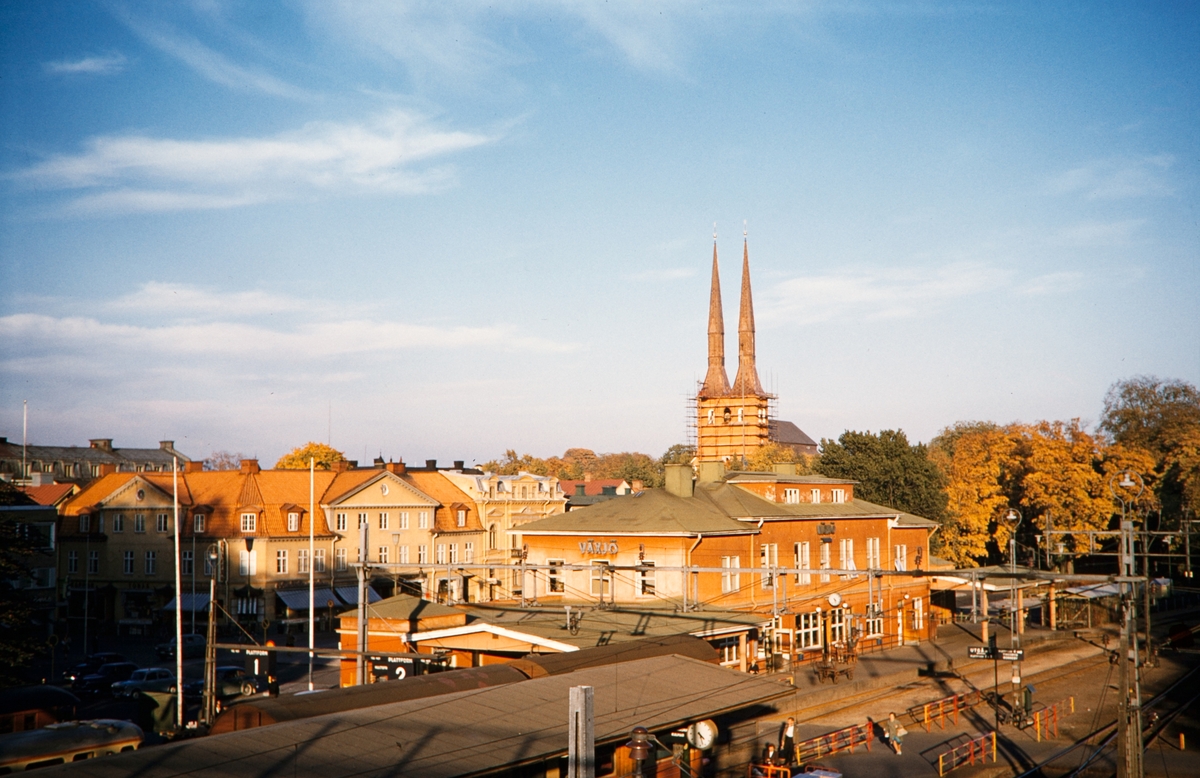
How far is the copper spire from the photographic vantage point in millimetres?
139625

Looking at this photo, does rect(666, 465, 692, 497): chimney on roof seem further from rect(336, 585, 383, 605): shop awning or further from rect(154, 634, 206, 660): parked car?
rect(154, 634, 206, 660): parked car

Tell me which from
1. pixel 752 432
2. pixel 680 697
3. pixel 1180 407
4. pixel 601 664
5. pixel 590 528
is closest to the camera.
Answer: pixel 680 697

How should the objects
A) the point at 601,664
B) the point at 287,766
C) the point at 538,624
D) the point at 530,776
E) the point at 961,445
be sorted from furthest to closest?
the point at 961,445 < the point at 538,624 < the point at 601,664 < the point at 530,776 < the point at 287,766

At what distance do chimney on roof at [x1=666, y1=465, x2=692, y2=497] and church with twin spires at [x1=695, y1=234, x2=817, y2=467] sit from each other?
7113 centimetres

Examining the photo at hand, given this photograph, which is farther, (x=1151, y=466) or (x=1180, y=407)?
(x=1180, y=407)

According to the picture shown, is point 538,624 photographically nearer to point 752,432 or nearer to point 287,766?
point 287,766

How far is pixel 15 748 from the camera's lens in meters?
27.2

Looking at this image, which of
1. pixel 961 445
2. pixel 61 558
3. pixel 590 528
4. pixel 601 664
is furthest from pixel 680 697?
pixel 961 445

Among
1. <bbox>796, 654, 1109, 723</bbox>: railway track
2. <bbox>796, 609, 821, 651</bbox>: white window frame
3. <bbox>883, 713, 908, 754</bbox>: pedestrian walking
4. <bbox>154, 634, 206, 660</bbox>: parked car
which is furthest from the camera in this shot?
<bbox>154, 634, 206, 660</bbox>: parked car

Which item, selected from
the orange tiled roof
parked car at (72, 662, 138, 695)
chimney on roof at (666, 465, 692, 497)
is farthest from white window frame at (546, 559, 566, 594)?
the orange tiled roof

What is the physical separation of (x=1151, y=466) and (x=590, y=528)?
49.1 meters

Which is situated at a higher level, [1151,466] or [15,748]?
[1151,466]

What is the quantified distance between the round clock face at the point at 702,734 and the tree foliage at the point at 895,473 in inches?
2162

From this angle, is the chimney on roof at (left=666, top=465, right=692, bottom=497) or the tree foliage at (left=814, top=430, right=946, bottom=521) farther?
the tree foliage at (left=814, top=430, right=946, bottom=521)
